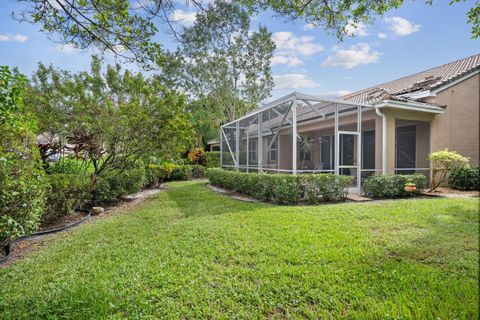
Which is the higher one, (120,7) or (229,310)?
(120,7)

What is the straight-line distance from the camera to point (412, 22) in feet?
24.7

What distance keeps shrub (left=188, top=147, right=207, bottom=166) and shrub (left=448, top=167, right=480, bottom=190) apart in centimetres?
1568

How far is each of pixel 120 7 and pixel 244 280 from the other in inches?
171

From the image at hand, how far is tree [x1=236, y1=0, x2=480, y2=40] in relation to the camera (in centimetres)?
520

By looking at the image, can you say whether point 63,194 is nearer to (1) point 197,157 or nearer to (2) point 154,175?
(2) point 154,175

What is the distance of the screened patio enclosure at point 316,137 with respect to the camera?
9.23m

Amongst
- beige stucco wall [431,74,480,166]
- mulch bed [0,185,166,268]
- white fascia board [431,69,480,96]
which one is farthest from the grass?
white fascia board [431,69,480,96]

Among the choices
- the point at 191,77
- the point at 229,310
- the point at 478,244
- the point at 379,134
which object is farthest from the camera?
the point at 191,77

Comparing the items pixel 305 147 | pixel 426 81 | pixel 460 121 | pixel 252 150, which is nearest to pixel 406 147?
pixel 460 121

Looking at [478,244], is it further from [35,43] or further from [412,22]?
[35,43]

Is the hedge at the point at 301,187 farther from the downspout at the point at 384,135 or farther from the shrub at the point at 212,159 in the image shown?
the shrub at the point at 212,159

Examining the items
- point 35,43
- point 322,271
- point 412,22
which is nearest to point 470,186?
point 412,22

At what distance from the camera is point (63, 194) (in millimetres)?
6848

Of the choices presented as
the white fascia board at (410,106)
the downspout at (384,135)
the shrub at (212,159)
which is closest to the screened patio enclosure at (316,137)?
the downspout at (384,135)
